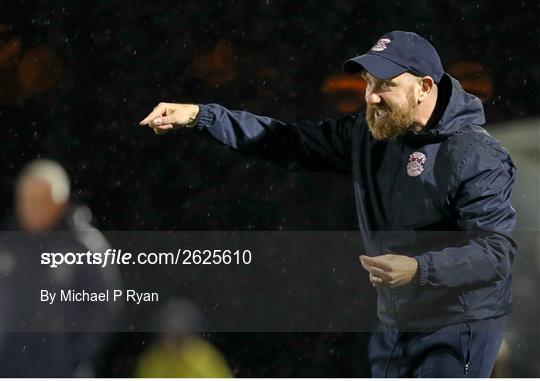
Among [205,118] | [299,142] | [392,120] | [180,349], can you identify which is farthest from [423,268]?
[180,349]

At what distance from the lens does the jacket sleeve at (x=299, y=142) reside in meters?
3.83

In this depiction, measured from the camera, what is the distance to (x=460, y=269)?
3.35m

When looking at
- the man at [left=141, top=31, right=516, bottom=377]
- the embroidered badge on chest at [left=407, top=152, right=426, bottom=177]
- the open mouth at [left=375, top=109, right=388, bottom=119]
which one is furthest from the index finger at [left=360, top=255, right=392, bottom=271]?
the open mouth at [left=375, top=109, right=388, bottom=119]

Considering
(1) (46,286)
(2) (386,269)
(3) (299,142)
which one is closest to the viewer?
(2) (386,269)

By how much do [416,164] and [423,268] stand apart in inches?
17.3

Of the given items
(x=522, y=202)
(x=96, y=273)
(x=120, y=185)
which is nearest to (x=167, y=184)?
(x=120, y=185)

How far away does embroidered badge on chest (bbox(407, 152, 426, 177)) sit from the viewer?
359 centimetres

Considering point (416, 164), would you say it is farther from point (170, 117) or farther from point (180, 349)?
point (180, 349)

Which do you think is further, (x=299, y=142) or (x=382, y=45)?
(x=299, y=142)

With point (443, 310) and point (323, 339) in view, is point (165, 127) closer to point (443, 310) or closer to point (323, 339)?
point (443, 310)

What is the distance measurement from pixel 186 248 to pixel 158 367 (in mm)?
617

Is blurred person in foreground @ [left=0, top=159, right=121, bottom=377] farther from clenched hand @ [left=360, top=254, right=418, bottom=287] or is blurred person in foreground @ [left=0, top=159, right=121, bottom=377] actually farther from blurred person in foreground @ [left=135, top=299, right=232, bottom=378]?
clenched hand @ [left=360, top=254, right=418, bottom=287]

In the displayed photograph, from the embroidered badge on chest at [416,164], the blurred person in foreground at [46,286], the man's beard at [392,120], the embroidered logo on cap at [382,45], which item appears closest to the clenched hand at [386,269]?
the embroidered badge on chest at [416,164]

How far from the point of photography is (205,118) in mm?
3754
